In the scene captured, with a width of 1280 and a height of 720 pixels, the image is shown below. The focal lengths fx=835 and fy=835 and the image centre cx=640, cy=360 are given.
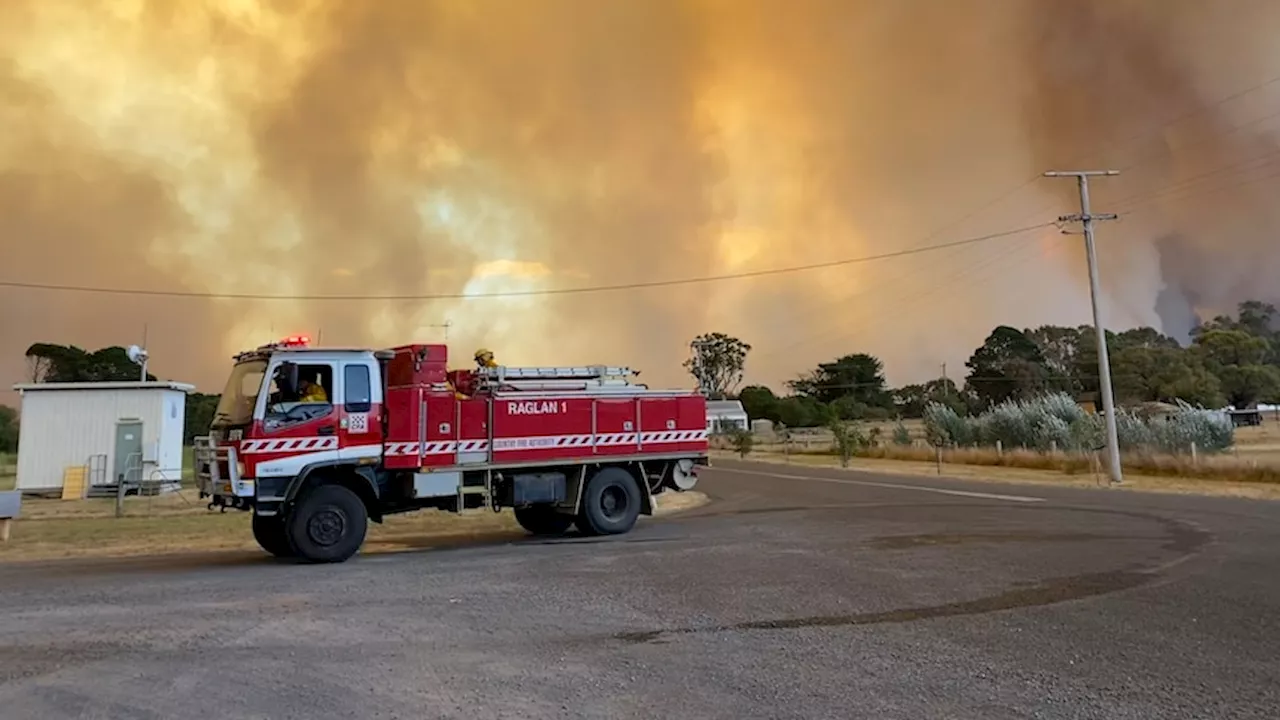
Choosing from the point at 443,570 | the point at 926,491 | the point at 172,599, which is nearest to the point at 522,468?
the point at 443,570

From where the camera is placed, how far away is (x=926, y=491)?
2158 cm

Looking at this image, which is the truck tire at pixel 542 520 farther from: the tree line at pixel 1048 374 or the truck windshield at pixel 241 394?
the tree line at pixel 1048 374

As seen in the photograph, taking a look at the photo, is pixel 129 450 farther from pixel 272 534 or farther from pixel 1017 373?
pixel 1017 373

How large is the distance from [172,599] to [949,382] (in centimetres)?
8990

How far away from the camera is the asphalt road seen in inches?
195

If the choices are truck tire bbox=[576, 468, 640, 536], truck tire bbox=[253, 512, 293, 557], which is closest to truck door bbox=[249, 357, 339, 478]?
truck tire bbox=[253, 512, 293, 557]

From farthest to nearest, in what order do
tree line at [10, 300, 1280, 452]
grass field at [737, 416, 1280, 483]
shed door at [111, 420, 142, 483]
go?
tree line at [10, 300, 1280, 452], shed door at [111, 420, 142, 483], grass field at [737, 416, 1280, 483]

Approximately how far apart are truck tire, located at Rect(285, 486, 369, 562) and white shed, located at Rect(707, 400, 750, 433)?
240 ft

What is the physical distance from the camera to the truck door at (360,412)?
1180 cm

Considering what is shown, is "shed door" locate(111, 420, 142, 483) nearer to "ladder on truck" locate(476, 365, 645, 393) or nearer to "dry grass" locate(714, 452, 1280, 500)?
"ladder on truck" locate(476, 365, 645, 393)

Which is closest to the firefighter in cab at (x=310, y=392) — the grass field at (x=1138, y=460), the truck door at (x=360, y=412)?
the truck door at (x=360, y=412)

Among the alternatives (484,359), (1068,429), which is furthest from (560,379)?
(1068,429)

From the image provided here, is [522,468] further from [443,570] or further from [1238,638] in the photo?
[1238,638]

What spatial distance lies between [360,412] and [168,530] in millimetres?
6536
